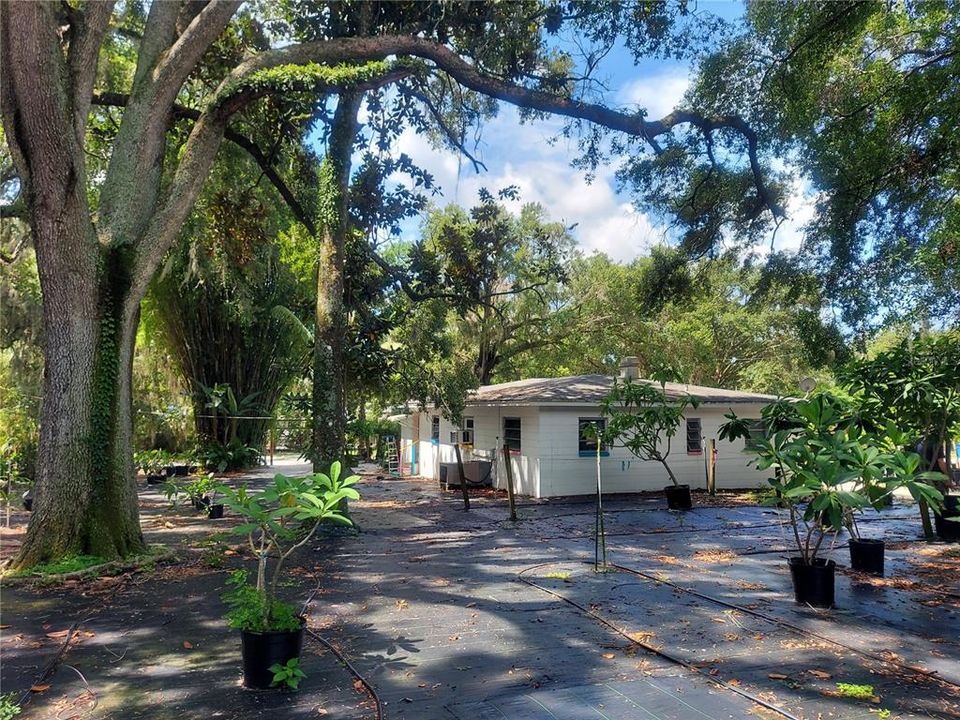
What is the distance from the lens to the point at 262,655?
380cm

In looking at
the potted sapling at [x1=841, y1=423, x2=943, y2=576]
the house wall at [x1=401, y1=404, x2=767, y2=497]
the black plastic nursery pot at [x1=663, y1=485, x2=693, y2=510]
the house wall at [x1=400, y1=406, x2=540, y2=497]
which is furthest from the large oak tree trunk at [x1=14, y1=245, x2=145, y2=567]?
the black plastic nursery pot at [x1=663, y1=485, x2=693, y2=510]

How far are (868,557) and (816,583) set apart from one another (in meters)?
1.92

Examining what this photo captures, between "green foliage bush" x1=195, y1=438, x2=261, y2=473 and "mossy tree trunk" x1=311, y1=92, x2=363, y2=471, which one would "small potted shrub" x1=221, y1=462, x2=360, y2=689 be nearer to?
"mossy tree trunk" x1=311, y1=92, x2=363, y2=471

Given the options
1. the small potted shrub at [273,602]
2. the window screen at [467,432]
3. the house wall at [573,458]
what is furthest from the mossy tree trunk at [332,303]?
the window screen at [467,432]

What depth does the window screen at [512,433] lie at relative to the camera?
1571 centimetres

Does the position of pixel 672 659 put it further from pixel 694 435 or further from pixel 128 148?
pixel 694 435

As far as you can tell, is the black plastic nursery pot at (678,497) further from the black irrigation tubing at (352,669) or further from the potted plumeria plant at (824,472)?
the black irrigation tubing at (352,669)

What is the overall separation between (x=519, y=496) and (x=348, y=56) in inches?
399

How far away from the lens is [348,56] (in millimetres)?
9477

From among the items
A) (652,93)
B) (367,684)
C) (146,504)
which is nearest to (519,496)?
(146,504)

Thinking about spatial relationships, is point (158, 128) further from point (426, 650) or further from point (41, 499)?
point (426, 650)

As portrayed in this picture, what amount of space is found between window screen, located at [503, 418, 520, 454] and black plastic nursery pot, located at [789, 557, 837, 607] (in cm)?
1006

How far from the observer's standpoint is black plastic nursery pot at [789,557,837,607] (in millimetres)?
5613

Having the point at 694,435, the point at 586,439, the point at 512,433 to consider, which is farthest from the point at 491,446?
the point at 694,435
